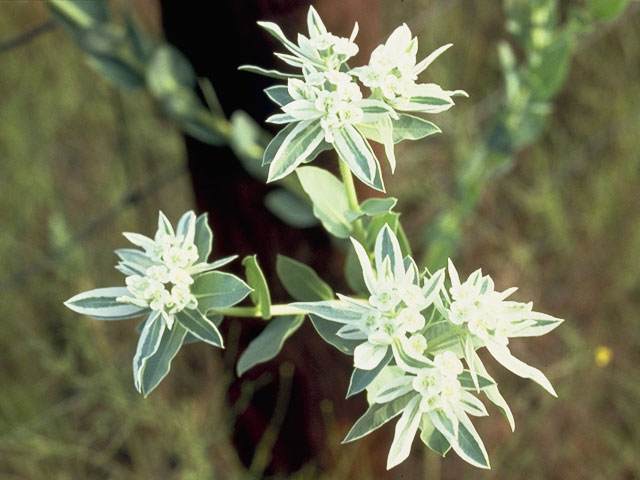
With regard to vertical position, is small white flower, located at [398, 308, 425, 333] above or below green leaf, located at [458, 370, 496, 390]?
above

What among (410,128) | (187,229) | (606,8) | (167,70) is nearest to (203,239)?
(187,229)

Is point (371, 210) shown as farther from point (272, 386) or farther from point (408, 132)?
point (272, 386)

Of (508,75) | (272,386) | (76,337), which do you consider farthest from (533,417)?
(76,337)

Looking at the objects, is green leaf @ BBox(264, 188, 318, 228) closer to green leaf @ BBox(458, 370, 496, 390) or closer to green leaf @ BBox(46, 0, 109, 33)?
green leaf @ BBox(46, 0, 109, 33)

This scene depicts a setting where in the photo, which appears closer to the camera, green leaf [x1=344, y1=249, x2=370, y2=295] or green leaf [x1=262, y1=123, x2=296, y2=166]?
green leaf [x1=262, y1=123, x2=296, y2=166]

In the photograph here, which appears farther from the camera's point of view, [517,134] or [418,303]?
[517,134]

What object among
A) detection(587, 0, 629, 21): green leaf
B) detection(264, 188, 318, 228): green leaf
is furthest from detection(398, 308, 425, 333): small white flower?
detection(587, 0, 629, 21): green leaf

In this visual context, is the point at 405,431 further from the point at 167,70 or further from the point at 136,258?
the point at 167,70

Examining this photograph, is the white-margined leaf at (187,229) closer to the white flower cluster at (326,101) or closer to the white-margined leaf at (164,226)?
→ the white-margined leaf at (164,226)
